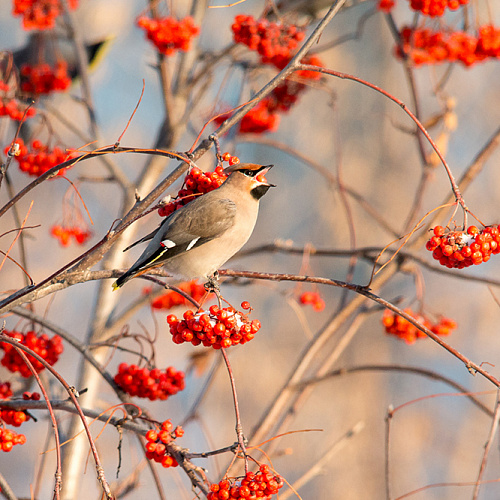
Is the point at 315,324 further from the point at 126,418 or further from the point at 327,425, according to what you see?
the point at 126,418

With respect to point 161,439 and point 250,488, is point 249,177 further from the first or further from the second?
point 250,488

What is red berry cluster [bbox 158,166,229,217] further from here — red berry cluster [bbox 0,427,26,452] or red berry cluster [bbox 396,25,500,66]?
red berry cluster [bbox 396,25,500,66]

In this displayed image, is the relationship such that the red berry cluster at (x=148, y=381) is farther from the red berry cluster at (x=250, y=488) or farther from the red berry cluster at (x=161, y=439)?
the red berry cluster at (x=250, y=488)

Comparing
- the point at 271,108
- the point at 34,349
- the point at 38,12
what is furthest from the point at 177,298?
the point at 38,12

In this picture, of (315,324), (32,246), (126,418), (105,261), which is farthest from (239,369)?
(126,418)

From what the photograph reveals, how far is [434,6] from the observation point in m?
2.73

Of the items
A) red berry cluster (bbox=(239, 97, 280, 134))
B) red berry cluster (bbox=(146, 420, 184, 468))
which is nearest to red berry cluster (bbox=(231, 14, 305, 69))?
red berry cluster (bbox=(239, 97, 280, 134))

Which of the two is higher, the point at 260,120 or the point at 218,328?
the point at 260,120

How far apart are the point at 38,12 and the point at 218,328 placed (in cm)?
226

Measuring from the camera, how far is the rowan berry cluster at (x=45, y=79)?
323 cm

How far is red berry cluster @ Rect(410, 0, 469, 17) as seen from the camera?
2.70m

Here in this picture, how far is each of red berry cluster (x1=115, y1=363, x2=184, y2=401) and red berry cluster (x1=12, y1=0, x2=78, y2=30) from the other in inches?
72.8

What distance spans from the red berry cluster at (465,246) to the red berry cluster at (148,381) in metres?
0.94

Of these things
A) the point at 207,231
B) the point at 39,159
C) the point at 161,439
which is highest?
the point at 39,159
